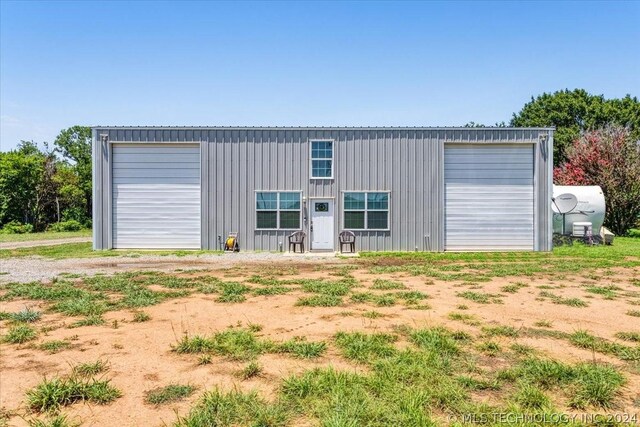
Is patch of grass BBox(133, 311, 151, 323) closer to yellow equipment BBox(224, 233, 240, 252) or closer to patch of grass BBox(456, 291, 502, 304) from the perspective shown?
patch of grass BBox(456, 291, 502, 304)

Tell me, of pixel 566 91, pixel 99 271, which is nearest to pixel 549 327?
pixel 99 271

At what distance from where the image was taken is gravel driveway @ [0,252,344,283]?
9.43 metres

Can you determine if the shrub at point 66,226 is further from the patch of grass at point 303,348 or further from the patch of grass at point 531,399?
the patch of grass at point 531,399

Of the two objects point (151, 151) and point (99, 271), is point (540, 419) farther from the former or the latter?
point (151, 151)

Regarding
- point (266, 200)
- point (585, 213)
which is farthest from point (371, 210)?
point (585, 213)

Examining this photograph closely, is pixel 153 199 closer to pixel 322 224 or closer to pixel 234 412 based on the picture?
pixel 322 224

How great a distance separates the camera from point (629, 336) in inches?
178

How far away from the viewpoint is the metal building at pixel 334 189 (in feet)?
53.2

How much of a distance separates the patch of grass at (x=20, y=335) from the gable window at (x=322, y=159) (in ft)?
40.8

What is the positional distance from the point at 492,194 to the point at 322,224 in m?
7.45

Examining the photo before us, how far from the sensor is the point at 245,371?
3518 millimetres

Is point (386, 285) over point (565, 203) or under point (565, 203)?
under

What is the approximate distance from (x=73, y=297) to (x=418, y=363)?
596 cm

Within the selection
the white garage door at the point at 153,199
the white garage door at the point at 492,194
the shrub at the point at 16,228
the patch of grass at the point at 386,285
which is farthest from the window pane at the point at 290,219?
the shrub at the point at 16,228
